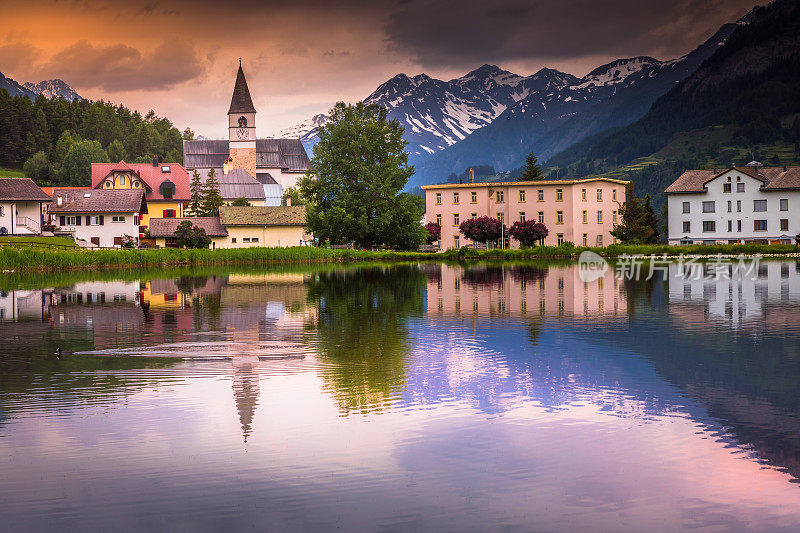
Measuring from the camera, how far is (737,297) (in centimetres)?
3803

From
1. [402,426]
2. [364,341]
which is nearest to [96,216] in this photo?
[364,341]

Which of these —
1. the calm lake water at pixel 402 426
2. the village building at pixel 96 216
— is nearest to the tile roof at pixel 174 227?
the village building at pixel 96 216

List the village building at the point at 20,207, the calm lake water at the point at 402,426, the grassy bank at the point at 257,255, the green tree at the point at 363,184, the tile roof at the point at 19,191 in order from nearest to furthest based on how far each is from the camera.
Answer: the calm lake water at the point at 402,426, the grassy bank at the point at 257,255, the village building at the point at 20,207, the tile roof at the point at 19,191, the green tree at the point at 363,184

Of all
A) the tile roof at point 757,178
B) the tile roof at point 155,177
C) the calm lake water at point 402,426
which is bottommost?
the calm lake water at point 402,426

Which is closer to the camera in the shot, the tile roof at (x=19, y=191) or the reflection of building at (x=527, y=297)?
the reflection of building at (x=527, y=297)

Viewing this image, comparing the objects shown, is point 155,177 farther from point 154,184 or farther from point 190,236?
point 190,236

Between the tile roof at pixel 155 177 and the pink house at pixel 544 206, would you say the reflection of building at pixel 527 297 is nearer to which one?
the pink house at pixel 544 206

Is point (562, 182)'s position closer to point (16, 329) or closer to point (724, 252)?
point (724, 252)

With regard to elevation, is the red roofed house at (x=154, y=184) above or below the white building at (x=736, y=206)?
above

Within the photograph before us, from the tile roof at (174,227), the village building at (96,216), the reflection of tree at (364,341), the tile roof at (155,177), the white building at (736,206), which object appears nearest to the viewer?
the reflection of tree at (364,341)

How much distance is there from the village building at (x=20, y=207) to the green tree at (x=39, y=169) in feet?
292

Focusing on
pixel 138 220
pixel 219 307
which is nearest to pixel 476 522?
pixel 219 307

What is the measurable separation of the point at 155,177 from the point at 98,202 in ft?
128

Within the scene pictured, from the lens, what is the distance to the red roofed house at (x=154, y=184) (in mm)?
142125
